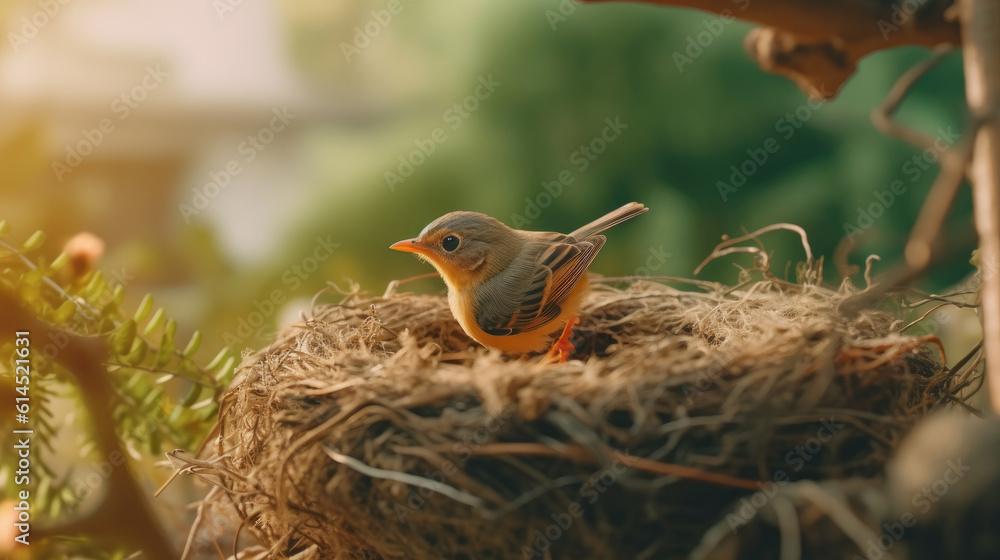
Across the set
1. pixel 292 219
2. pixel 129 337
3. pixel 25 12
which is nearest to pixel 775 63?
pixel 129 337

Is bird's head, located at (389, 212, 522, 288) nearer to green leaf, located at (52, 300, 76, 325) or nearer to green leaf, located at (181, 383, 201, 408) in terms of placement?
green leaf, located at (181, 383, 201, 408)

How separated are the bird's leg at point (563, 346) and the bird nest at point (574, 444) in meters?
0.53

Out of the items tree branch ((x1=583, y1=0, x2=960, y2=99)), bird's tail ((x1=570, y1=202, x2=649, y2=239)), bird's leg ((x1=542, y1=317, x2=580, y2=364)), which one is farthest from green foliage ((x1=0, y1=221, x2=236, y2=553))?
tree branch ((x1=583, y1=0, x2=960, y2=99))

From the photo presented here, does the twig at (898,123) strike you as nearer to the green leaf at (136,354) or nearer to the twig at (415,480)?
the twig at (415,480)

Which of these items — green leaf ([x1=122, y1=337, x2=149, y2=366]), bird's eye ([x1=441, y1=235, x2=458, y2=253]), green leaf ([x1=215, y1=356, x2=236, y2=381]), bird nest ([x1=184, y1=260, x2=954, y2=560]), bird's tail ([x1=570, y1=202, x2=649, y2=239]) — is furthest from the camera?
bird's tail ([x1=570, y1=202, x2=649, y2=239])

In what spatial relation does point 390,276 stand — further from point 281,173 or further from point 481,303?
point 481,303

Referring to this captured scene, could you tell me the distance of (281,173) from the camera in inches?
90.5

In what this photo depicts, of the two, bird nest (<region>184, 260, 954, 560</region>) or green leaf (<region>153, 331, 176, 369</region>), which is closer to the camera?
bird nest (<region>184, 260, 954, 560</region>)

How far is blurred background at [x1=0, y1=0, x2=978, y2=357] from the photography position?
2102 mm

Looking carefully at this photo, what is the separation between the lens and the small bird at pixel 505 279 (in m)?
1.42

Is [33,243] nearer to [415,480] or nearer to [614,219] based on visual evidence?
[415,480]

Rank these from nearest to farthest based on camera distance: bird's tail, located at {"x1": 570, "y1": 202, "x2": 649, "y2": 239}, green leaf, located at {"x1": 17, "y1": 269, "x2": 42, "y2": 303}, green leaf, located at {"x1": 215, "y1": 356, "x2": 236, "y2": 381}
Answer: green leaf, located at {"x1": 17, "y1": 269, "x2": 42, "y2": 303}, green leaf, located at {"x1": 215, "y1": 356, "x2": 236, "y2": 381}, bird's tail, located at {"x1": 570, "y1": 202, "x2": 649, "y2": 239}

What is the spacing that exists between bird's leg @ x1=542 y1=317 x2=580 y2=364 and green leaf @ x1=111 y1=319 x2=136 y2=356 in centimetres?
81

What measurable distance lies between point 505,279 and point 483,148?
3.08 feet
